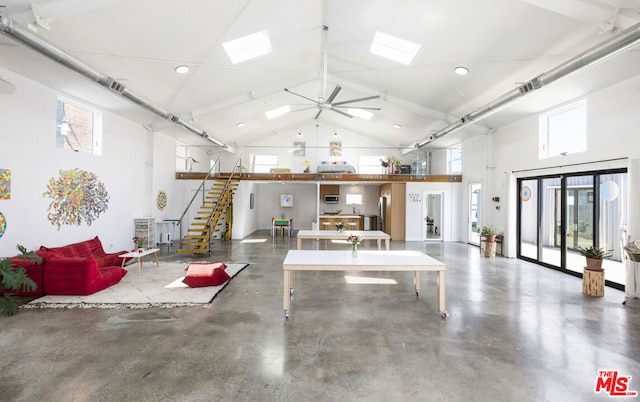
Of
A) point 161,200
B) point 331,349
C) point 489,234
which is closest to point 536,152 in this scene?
point 489,234

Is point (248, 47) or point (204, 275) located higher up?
point (248, 47)

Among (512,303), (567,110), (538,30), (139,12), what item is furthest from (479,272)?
(139,12)

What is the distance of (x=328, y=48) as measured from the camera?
24.2 ft

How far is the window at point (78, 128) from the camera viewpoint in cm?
607

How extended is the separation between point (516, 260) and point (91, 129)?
1091 cm

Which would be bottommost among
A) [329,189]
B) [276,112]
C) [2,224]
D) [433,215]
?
[433,215]

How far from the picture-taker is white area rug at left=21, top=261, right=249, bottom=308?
4.32 m

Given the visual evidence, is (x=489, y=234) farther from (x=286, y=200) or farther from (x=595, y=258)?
(x=286, y=200)

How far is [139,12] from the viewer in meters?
4.56

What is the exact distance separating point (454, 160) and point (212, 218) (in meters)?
9.13

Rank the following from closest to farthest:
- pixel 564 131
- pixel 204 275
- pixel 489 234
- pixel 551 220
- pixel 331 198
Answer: pixel 204 275 < pixel 564 131 < pixel 551 220 < pixel 489 234 < pixel 331 198

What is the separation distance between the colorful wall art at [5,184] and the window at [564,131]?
1040 centimetres

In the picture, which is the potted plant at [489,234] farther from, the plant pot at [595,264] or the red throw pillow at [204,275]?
the red throw pillow at [204,275]

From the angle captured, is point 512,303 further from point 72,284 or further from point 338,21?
point 72,284
